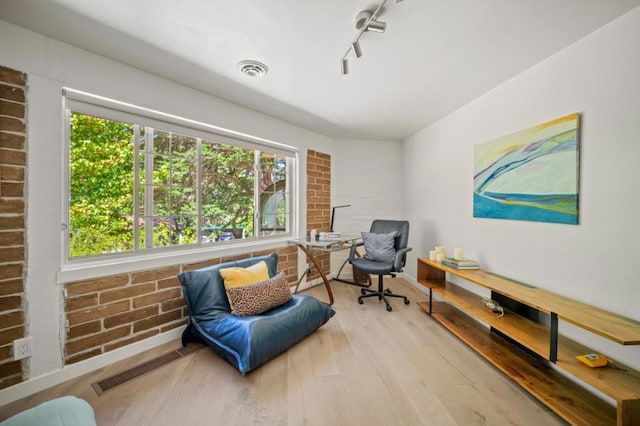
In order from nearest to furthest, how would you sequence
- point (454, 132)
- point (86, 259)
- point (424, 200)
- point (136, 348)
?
point (86, 259) → point (136, 348) → point (454, 132) → point (424, 200)

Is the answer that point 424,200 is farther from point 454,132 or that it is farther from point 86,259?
point 86,259

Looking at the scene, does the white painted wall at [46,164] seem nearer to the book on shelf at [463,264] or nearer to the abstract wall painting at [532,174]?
the book on shelf at [463,264]

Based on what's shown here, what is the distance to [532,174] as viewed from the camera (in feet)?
6.75

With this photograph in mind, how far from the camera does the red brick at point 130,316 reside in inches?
78.2

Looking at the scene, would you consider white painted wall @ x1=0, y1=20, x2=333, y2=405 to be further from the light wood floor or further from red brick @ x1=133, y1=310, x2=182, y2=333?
the light wood floor

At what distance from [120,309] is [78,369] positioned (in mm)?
432

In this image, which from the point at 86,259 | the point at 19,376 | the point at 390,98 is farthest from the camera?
the point at 390,98

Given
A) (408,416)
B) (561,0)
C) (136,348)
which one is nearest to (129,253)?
(136,348)

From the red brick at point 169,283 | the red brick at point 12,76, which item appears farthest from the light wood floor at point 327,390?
the red brick at point 12,76

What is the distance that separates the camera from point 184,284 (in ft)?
7.10

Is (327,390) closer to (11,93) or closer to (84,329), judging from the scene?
(84,329)

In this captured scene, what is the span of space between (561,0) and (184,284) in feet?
10.3

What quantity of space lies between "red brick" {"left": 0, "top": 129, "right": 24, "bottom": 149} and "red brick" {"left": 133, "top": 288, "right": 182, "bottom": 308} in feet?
4.25

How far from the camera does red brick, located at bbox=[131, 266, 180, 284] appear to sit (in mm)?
2117
